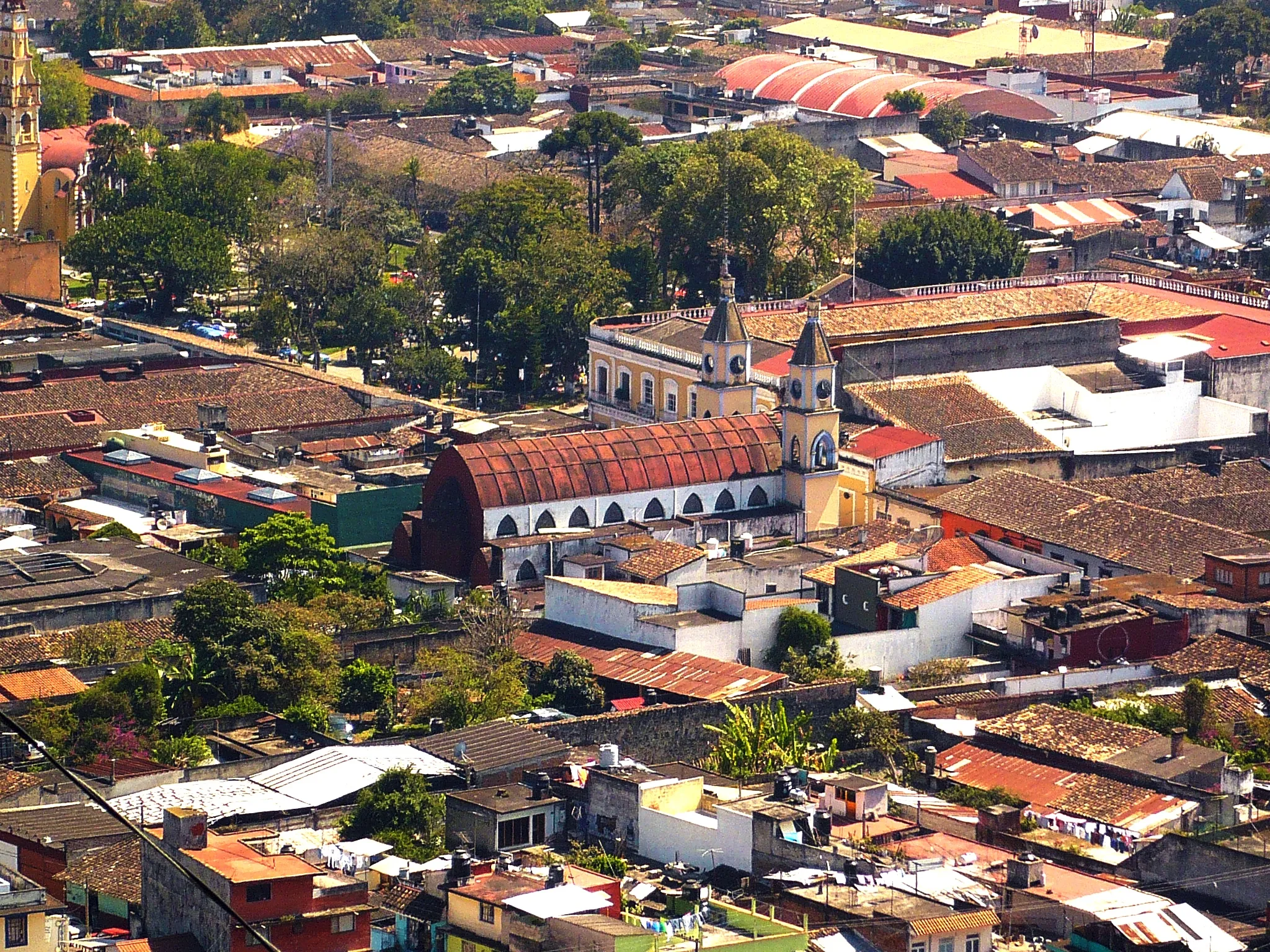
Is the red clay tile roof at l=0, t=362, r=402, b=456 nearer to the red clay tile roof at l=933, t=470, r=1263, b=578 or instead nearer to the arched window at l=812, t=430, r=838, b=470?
the arched window at l=812, t=430, r=838, b=470

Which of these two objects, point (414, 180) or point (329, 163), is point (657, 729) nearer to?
point (329, 163)

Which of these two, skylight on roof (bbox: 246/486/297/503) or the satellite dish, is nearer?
the satellite dish

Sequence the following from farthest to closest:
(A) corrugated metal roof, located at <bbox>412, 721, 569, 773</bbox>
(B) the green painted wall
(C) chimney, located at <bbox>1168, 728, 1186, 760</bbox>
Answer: (B) the green painted wall
(C) chimney, located at <bbox>1168, 728, 1186, 760</bbox>
(A) corrugated metal roof, located at <bbox>412, 721, 569, 773</bbox>

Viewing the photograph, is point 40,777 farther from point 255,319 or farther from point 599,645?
point 255,319

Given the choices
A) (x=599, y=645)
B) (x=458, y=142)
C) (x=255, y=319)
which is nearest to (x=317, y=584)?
(x=599, y=645)

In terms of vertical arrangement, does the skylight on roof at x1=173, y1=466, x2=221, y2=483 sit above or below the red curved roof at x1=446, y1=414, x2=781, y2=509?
below

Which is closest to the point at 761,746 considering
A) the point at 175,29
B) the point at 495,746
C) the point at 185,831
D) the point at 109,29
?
the point at 495,746

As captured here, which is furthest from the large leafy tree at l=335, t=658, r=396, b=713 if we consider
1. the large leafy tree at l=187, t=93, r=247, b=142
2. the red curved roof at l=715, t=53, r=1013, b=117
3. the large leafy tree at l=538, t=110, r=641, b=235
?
the large leafy tree at l=187, t=93, r=247, b=142
